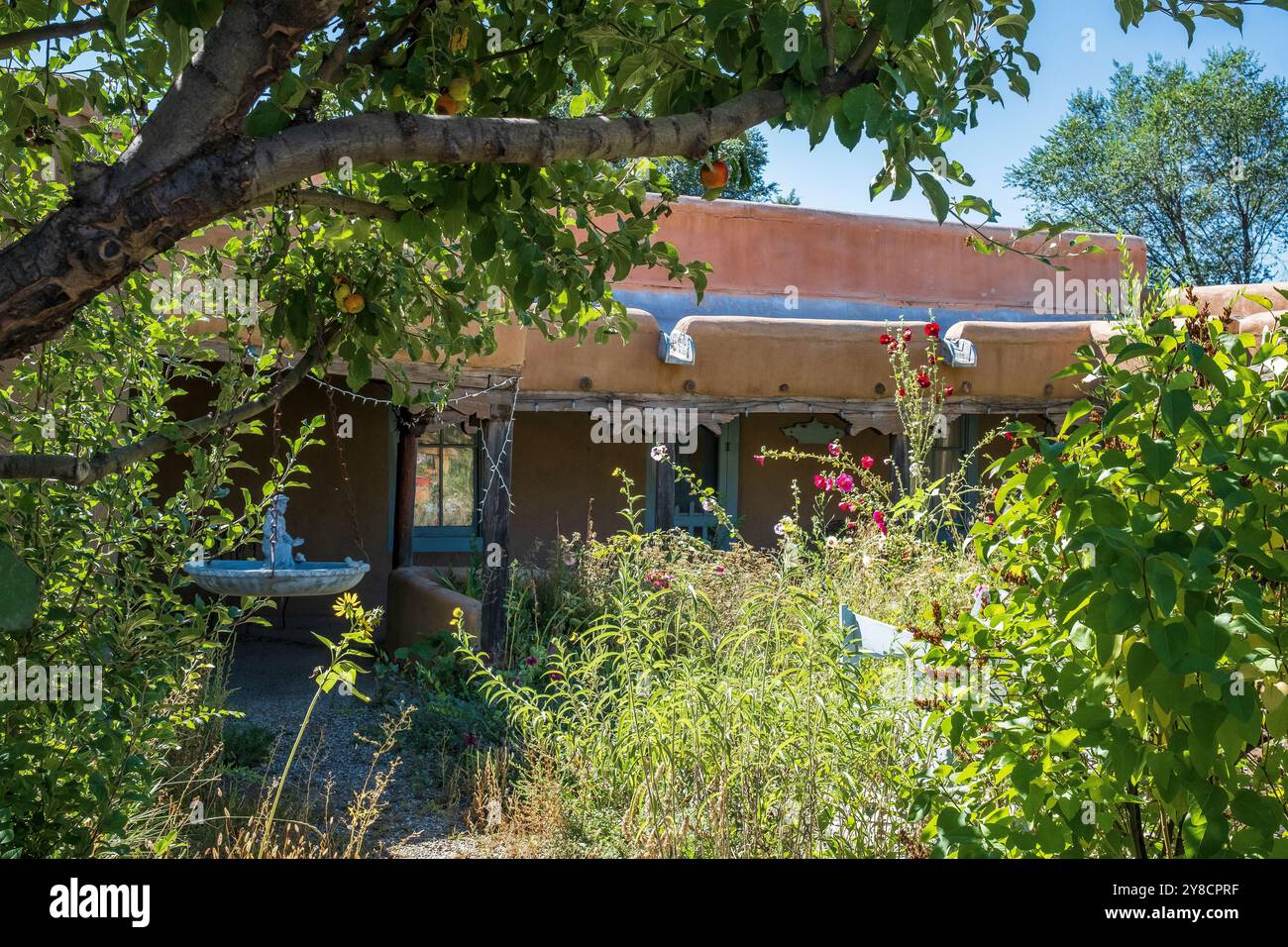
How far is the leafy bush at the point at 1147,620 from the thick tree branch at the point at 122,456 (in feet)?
4.93

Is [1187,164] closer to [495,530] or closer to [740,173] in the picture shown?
[495,530]

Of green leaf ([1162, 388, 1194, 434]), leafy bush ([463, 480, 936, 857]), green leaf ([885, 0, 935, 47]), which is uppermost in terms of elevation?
green leaf ([885, 0, 935, 47])

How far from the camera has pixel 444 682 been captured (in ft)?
24.3

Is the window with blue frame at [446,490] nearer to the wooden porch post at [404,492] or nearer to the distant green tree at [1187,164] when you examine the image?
the wooden porch post at [404,492]

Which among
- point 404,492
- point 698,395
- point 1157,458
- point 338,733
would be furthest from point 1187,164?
point 1157,458

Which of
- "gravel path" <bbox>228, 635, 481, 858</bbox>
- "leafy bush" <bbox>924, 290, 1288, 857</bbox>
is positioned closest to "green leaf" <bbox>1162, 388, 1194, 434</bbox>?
"leafy bush" <bbox>924, 290, 1288, 857</bbox>

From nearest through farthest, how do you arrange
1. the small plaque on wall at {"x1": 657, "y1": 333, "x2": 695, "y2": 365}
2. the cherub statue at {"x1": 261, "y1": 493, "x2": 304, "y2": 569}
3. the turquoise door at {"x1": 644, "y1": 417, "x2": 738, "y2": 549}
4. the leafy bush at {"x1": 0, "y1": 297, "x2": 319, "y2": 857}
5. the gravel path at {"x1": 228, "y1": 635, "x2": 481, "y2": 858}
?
the leafy bush at {"x1": 0, "y1": 297, "x2": 319, "y2": 857}
the gravel path at {"x1": 228, "y1": 635, "x2": 481, "y2": 858}
the cherub statue at {"x1": 261, "y1": 493, "x2": 304, "y2": 569}
the small plaque on wall at {"x1": 657, "y1": 333, "x2": 695, "y2": 365}
the turquoise door at {"x1": 644, "y1": 417, "x2": 738, "y2": 549}

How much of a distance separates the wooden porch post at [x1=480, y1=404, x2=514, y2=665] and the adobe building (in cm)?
2

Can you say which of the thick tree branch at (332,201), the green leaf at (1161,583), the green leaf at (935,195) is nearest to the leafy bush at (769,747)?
the green leaf at (1161,583)

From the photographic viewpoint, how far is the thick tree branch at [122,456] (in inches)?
66.2

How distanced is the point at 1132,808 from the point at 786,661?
64.1 inches

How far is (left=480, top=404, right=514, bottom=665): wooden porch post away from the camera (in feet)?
25.3

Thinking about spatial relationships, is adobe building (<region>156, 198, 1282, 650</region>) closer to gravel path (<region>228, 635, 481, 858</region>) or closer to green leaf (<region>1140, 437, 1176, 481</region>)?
gravel path (<region>228, 635, 481, 858</region>)
